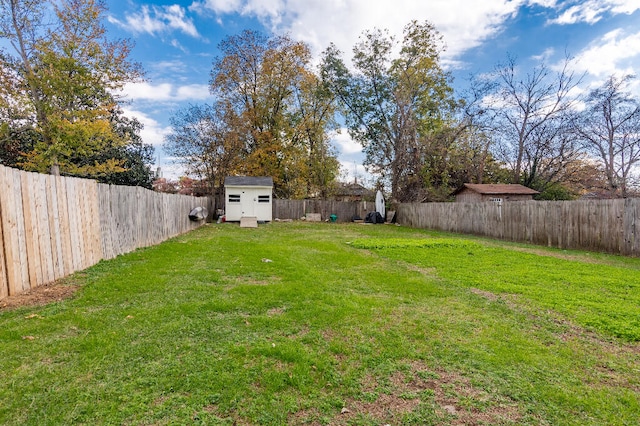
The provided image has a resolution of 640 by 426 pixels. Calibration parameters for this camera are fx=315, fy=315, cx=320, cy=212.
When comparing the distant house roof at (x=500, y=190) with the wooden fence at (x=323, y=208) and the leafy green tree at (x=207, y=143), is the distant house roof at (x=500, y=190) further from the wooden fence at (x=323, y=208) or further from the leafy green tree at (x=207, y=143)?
the leafy green tree at (x=207, y=143)

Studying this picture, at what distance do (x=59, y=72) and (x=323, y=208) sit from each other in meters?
15.0

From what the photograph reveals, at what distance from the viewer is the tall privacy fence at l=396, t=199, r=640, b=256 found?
8109 mm

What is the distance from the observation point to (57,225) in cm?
477

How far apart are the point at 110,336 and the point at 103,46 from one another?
12936 mm

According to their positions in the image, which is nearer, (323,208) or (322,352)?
(322,352)

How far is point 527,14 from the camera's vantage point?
40.7 feet

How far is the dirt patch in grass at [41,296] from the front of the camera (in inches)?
142

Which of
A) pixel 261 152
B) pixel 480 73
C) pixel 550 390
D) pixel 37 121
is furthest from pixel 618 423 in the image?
pixel 480 73

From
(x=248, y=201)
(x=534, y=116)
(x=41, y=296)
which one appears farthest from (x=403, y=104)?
(x=41, y=296)

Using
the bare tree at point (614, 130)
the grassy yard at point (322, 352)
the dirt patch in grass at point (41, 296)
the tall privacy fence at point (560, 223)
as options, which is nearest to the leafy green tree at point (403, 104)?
the tall privacy fence at point (560, 223)

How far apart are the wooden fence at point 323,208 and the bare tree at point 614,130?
13.1m

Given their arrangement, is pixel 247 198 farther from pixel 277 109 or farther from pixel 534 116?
pixel 534 116

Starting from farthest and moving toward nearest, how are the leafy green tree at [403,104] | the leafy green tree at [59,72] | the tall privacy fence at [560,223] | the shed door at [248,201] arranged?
the leafy green tree at [403,104], the shed door at [248,201], the leafy green tree at [59,72], the tall privacy fence at [560,223]

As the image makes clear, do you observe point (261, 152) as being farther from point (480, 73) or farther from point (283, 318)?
point (283, 318)
